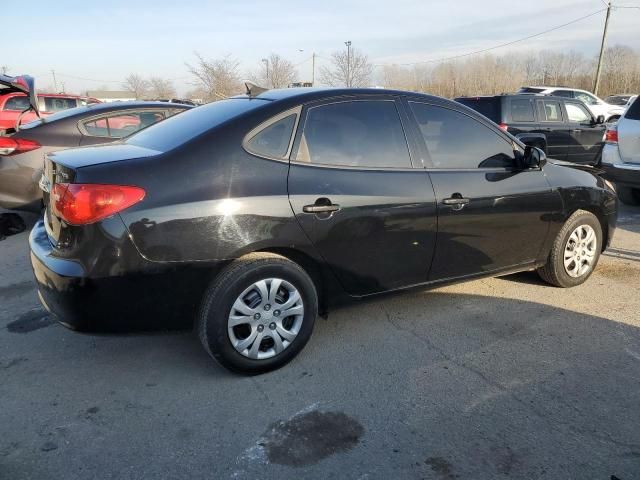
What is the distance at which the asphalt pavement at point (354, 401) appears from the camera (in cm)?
226

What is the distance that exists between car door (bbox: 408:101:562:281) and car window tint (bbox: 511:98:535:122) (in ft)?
19.0

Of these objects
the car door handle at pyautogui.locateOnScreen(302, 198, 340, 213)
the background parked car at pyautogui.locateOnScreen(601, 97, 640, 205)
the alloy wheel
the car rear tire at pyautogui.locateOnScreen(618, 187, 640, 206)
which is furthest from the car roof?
the car rear tire at pyautogui.locateOnScreen(618, 187, 640, 206)

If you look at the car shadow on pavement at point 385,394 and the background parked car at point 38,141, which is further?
the background parked car at point 38,141

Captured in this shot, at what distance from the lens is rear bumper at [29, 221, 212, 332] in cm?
257

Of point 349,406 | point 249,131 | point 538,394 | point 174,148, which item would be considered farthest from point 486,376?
point 174,148

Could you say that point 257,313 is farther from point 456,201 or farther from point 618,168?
point 618,168

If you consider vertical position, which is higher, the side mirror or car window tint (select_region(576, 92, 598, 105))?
car window tint (select_region(576, 92, 598, 105))

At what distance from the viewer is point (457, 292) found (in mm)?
4270

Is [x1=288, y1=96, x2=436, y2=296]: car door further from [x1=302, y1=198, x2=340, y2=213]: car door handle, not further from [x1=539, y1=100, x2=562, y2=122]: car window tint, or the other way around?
[x1=539, y1=100, x2=562, y2=122]: car window tint

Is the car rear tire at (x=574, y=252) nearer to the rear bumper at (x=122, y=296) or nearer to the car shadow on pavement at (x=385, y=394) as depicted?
the car shadow on pavement at (x=385, y=394)

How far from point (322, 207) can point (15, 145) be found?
4.21 meters

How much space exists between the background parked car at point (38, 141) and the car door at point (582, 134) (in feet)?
26.9

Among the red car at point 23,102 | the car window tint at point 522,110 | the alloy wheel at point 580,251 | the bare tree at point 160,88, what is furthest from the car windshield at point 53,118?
the bare tree at point 160,88

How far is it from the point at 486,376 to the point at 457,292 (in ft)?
4.49
